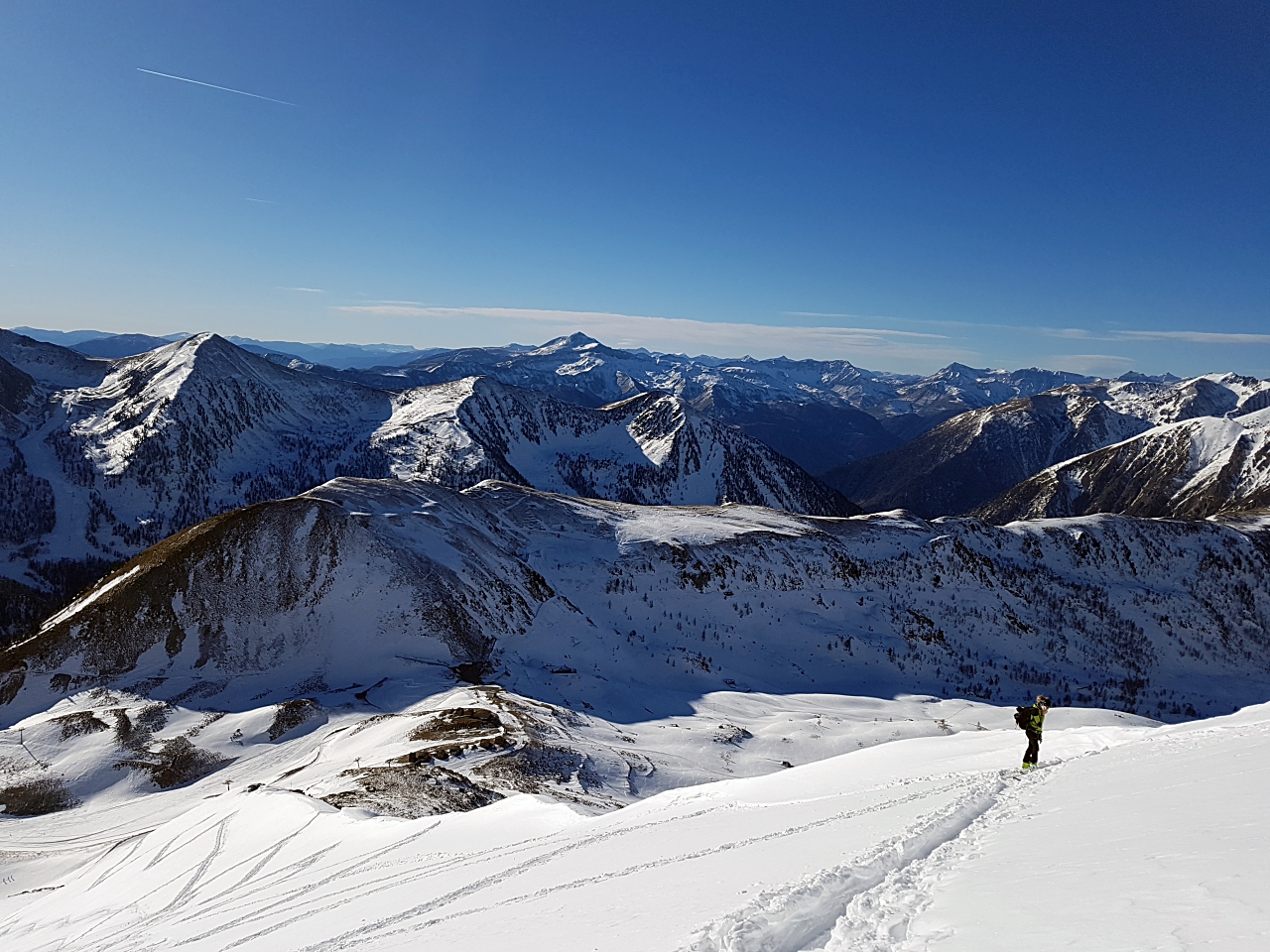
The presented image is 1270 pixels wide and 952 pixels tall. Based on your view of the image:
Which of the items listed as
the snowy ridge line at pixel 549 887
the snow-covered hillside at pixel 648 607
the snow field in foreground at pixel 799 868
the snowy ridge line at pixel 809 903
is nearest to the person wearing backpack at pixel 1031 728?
the snow field in foreground at pixel 799 868

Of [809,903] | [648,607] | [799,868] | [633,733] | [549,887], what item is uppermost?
[809,903]

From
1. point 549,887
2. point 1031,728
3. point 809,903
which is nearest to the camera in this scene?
point 809,903

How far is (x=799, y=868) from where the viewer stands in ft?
39.8

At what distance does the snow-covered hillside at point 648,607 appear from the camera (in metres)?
68.4

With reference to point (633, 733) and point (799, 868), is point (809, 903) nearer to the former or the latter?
point (799, 868)

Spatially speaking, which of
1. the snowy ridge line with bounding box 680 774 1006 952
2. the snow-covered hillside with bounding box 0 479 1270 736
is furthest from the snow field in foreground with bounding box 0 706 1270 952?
the snow-covered hillside with bounding box 0 479 1270 736

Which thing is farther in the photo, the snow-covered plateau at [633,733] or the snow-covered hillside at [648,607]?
the snow-covered hillside at [648,607]

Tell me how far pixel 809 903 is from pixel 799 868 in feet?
7.83

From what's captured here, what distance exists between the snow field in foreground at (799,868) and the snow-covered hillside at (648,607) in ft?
125

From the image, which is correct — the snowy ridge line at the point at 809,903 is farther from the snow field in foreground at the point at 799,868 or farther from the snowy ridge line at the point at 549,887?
the snowy ridge line at the point at 549,887

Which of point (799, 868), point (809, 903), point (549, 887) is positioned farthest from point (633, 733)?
point (809, 903)

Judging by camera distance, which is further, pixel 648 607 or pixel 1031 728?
pixel 648 607

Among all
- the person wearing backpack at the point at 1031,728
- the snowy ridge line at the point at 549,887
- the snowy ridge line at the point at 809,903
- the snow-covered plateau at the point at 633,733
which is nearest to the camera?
the snowy ridge line at the point at 809,903

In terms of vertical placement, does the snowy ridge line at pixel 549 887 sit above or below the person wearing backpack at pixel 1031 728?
below
